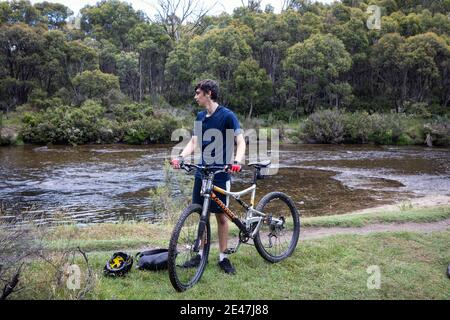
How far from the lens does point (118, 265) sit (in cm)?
520

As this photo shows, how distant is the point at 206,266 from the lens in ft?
18.1

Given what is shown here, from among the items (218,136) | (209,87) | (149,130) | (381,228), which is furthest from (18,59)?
(218,136)

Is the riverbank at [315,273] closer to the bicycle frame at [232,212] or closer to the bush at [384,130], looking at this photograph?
the bicycle frame at [232,212]

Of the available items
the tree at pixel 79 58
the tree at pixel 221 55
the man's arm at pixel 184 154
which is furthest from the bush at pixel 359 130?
the man's arm at pixel 184 154

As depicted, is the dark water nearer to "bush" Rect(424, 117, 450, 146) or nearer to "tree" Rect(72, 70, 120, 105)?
"bush" Rect(424, 117, 450, 146)

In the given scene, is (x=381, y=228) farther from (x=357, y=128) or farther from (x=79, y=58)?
(x=79, y=58)

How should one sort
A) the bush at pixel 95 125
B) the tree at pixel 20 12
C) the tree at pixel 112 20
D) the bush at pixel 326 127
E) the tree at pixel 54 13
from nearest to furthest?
the bush at pixel 95 125, the bush at pixel 326 127, the tree at pixel 20 12, the tree at pixel 54 13, the tree at pixel 112 20

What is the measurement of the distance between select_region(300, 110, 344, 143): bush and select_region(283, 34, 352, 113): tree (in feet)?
21.6

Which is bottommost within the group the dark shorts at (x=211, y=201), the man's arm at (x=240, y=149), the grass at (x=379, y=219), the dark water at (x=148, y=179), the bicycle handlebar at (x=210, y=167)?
the dark water at (x=148, y=179)

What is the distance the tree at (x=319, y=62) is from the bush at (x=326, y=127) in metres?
6.60

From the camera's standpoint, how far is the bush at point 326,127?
3294cm

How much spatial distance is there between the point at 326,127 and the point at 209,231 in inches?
1144
